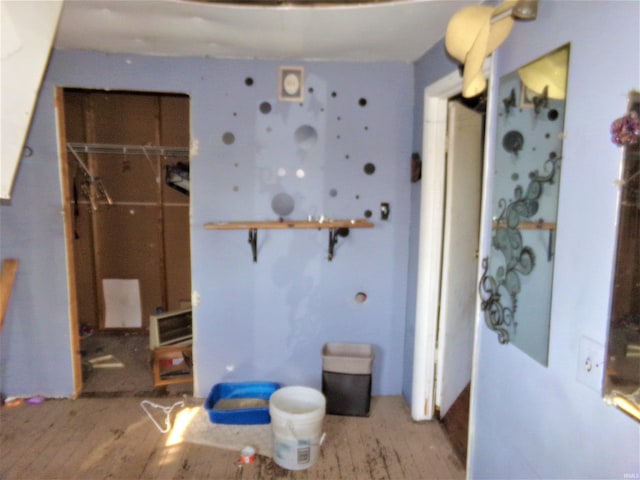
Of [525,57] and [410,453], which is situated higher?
[525,57]

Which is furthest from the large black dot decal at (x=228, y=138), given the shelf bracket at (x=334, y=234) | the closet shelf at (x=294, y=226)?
the shelf bracket at (x=334, y=234)

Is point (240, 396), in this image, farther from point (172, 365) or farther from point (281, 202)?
point (281, 202)

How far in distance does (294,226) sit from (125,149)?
1520mm

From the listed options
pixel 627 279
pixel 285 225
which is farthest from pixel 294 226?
pixel 627 279

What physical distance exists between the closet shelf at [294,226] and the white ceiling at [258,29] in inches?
37.1

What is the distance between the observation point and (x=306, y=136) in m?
2.68

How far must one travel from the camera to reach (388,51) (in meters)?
2.46

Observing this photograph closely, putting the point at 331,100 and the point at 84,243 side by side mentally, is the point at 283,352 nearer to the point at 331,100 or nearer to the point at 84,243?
the point at 331,100

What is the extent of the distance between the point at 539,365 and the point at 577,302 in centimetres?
30

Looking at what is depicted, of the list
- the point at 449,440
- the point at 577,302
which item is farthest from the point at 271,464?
the point at 577,302

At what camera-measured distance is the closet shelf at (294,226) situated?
2584 mm

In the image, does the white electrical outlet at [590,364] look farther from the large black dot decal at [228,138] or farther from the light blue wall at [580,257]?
the large black dot decal at [228,138]

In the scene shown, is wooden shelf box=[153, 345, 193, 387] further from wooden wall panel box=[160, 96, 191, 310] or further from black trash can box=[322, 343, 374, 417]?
black trash can box=[322, 343, 374, 417]

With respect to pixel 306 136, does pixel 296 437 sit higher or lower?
lower
